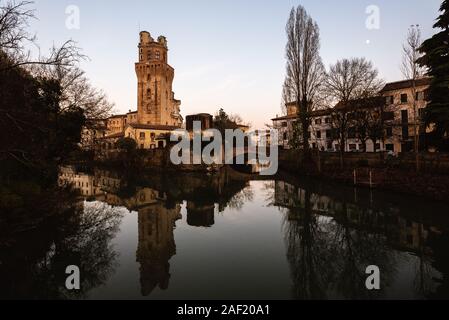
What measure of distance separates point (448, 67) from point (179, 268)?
2472 centimetres

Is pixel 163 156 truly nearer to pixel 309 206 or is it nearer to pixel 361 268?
pixel 309 206

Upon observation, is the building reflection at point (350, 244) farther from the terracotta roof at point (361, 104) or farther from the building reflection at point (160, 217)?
the terracotta roof at point (361, 104)

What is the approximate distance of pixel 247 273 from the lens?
26.7 feet

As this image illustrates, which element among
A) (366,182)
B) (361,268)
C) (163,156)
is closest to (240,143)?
(163,156)

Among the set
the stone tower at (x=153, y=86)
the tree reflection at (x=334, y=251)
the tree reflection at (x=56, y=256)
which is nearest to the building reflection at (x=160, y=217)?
the tree reflection at (x=56, y=256)

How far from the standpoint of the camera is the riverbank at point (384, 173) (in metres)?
19.9

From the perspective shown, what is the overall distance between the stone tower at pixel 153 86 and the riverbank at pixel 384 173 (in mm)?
59804

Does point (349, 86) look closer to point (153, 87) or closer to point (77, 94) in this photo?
point (77, 94)

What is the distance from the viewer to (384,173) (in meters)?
25.8

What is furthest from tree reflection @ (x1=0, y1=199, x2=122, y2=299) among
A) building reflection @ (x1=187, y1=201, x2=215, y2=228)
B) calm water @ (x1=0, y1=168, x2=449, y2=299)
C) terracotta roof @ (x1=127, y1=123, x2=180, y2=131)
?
Answer: terracotta roof @ (x1=127, y1=123, x2=180, y2=131)

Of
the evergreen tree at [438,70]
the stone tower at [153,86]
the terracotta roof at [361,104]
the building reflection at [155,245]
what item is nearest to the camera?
the building reflection at [155,245]

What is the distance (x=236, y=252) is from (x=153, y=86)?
8635 cm

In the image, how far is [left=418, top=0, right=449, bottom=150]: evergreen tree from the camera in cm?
2150

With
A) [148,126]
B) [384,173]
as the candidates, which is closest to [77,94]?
[384,173]
